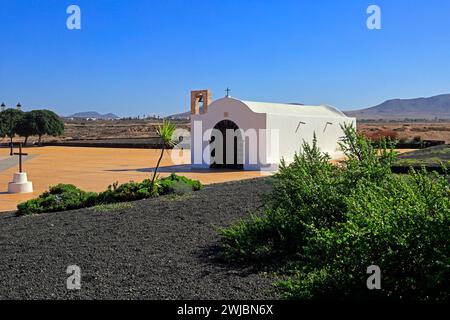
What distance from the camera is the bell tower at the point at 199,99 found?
22062mm

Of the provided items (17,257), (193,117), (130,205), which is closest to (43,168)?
(193,117)

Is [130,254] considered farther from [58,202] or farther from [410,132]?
[410,132]

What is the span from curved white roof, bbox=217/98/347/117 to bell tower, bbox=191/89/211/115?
7.71ft

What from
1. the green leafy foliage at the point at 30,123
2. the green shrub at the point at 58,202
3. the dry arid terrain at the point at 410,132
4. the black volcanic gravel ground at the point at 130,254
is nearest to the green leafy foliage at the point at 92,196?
the green shrub at the point at 58,202

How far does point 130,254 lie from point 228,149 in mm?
14461

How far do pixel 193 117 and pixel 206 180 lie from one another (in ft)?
18.7

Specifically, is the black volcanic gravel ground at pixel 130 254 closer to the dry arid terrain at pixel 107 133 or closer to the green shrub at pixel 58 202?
the green shrub at pixel 58 202

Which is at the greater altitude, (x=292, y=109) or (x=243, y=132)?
(x=292, y=109)

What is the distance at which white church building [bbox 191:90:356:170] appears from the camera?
65.0 ft

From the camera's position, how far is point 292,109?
2314cm

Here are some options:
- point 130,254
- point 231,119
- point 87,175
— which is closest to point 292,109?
point 231,119

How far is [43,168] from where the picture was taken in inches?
865

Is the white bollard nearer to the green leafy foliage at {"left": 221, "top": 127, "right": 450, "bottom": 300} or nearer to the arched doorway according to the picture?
the arched doorway

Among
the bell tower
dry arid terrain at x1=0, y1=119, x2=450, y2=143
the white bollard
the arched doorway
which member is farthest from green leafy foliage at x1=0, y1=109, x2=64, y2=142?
the white bollard
